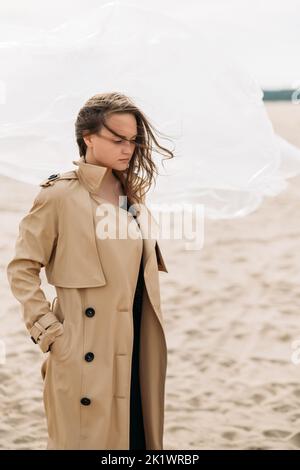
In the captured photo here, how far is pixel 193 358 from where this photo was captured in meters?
5.64

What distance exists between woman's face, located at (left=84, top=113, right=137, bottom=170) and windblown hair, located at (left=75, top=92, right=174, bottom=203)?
0.6 inches

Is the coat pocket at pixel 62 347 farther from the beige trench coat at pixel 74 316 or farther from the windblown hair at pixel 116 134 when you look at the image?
the windblown hair at pixel 116 134

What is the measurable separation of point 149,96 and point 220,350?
2889 millimetres

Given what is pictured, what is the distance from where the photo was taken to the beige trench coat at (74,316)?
252cm

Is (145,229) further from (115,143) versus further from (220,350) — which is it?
(220,350)

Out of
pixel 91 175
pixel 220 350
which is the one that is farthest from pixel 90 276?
pixel 220 350

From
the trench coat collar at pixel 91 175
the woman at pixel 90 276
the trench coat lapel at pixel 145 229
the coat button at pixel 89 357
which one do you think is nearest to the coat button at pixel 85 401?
the woman at pixel 90 276

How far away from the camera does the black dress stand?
107 inches

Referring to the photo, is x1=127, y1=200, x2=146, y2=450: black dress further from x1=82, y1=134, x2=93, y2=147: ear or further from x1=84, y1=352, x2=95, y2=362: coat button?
x1=82, y1=134, x2=93, y2=147: ear

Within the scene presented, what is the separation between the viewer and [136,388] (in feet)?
9.07

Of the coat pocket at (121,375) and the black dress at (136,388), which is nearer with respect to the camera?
the coat pocket at (121,375)

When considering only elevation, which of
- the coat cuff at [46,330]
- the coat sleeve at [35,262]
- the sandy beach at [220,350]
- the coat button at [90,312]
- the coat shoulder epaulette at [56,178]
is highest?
the coat shoulder epaulette at [56,178]

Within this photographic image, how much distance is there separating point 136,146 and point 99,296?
20.0 inches

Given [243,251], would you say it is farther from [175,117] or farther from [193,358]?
[175,117]
